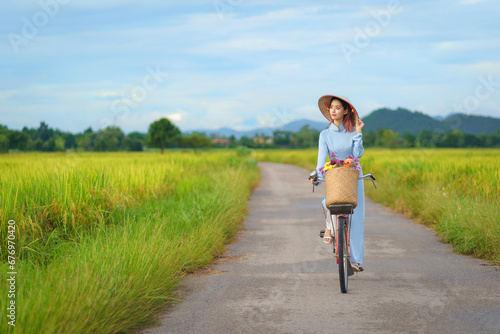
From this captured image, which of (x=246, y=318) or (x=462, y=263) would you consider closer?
(x=246, y=318)

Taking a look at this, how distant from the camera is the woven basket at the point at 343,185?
574 cm

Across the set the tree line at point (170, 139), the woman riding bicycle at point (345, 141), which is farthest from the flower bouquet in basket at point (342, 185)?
the tree line at point (170, 139)

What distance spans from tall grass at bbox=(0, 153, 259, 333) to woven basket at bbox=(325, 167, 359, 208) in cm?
219

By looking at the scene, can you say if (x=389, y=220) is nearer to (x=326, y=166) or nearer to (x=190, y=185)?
(x=190, y=185)

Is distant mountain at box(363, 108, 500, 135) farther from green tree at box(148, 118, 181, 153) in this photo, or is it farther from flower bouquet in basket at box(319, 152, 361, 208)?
green tree at box(148, 118, 181, 153)

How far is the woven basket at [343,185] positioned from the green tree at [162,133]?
94706 mm

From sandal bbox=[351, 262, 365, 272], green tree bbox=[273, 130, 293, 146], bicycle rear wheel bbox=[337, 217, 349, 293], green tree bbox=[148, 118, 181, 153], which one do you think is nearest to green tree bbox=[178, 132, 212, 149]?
green tree bbox=[148, 118, 181, 153]

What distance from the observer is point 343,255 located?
591 cm

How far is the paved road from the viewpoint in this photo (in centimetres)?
461

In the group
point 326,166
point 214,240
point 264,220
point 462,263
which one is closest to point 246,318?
point 326,166

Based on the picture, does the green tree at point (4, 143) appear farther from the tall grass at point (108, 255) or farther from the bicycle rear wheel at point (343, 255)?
the bicycle rear wheel at point (343, 255)

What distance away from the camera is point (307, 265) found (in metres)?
7.39

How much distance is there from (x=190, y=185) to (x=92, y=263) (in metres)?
8.48

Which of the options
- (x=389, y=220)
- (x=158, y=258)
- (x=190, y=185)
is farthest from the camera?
(x=190, y=185)
